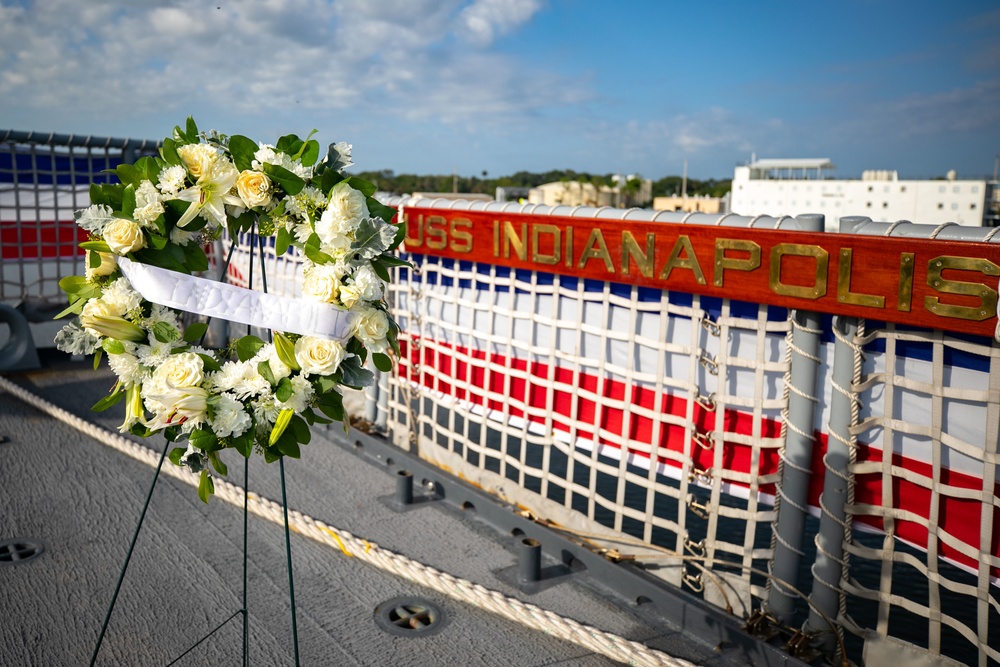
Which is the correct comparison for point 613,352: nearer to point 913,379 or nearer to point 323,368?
point 913,379

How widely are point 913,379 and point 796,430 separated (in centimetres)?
50

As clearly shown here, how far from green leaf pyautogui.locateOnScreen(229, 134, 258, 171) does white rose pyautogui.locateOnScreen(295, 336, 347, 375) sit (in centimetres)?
62

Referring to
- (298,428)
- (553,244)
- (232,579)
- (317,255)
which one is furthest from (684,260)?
(232,579)

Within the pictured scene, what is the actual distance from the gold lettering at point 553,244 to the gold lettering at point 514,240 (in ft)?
0.20

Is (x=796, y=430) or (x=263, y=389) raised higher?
(x=263, y=389)

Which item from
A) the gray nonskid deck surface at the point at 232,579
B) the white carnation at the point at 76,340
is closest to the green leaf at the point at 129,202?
the white carnation at the point at 76,340

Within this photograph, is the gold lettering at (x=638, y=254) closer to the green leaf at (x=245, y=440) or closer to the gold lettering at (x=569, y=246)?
the gold lettering at (x=569, y=246)

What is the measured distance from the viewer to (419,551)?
4152mm

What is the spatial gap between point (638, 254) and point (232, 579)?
2.52m

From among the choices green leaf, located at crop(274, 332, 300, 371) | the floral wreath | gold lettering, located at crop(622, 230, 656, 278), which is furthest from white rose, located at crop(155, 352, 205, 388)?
gold lettering, located at crop(622, 230, 656, 278)

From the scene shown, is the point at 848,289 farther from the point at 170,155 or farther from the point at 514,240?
the point at 170,155

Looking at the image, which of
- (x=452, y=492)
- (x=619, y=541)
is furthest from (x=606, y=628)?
(x=452, y=492)

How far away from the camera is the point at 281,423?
91.3 inches

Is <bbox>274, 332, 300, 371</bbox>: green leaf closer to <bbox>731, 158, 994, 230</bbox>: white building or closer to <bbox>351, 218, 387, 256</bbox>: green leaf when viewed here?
<bbox>351, 218, 387, 256</bbox>: green leaf
